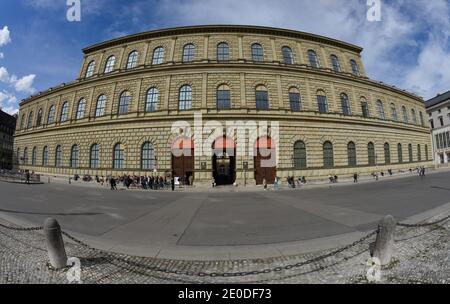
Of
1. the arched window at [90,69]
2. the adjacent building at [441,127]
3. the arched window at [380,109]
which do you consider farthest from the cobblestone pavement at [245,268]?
the adjacent building at [441,127]

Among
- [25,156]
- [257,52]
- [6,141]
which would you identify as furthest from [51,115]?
[6,141]

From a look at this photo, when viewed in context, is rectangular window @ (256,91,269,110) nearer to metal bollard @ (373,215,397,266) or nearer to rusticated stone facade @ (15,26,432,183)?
rusticated stone facade @ (15,26,432,183)

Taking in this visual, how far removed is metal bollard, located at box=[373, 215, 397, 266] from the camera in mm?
4902

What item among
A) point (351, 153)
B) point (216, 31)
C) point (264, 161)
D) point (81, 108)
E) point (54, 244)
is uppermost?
point (216, 31)

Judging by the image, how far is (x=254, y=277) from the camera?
4559mm

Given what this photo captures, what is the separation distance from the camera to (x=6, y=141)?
70.4m

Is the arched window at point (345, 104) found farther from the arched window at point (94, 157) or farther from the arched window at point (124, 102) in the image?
the arched window at point (94, 157)

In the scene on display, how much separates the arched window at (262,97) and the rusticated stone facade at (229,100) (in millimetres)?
280

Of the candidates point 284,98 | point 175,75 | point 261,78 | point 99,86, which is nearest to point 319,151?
point 284,98

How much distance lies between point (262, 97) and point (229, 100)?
433 centimetres

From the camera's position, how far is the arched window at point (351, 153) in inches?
1199

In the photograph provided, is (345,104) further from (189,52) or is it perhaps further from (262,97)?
(189,52)

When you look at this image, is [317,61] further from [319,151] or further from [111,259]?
[111,259]
